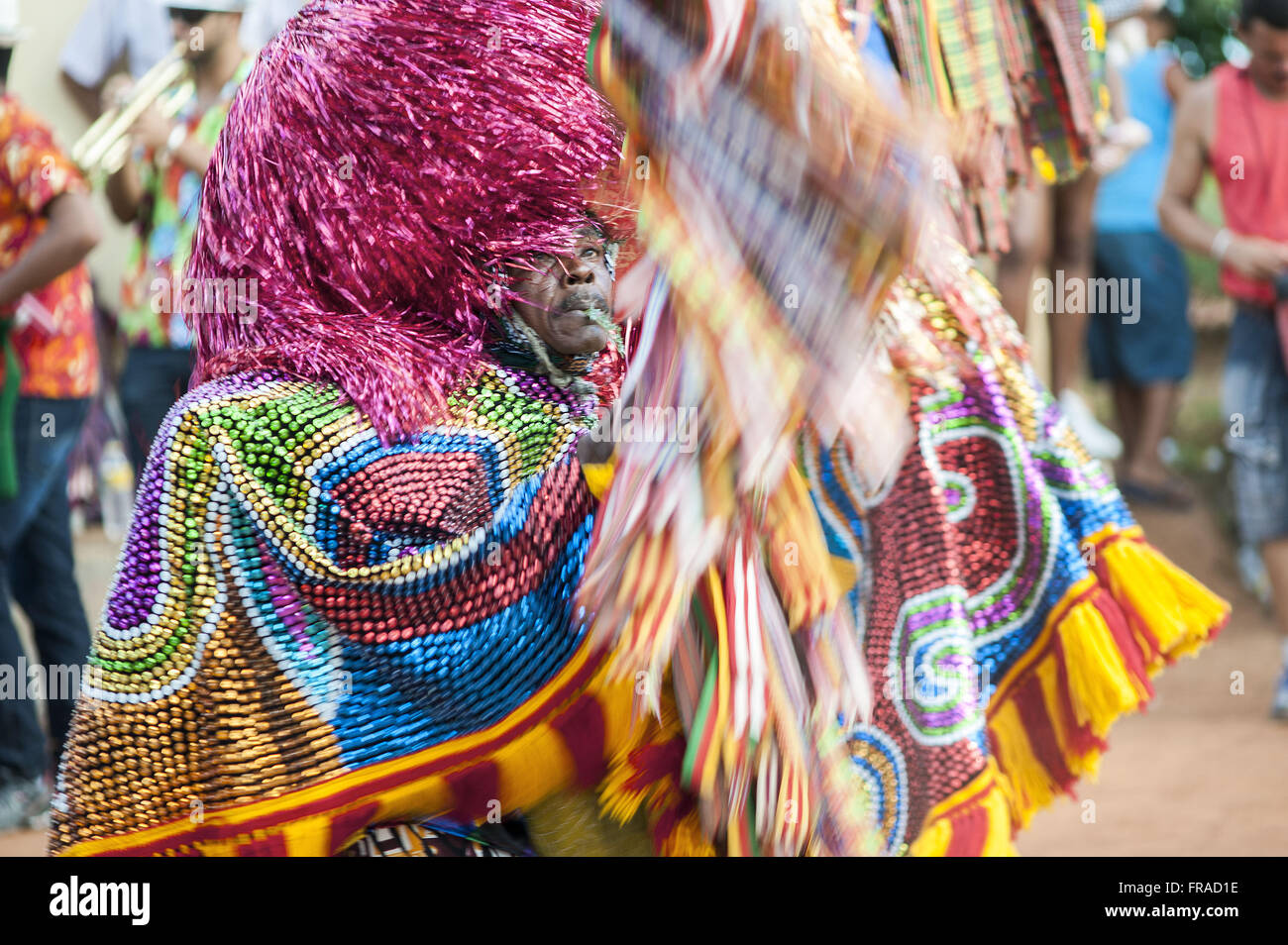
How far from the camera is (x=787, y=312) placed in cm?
142

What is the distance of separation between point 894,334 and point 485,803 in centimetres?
72

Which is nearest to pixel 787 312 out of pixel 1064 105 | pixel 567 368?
pixel 567 368

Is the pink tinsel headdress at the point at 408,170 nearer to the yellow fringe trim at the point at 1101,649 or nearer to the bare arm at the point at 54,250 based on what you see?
the yellow fringe trim at the point at 1101,649

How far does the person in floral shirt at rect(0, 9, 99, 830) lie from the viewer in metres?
3.69

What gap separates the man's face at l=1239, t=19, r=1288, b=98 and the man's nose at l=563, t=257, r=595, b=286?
3.51 m

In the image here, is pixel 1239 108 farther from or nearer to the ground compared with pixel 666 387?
nearer to the ground

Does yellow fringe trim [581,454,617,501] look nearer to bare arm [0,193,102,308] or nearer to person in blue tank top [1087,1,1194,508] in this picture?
A: bare arm [0,193,102,308]

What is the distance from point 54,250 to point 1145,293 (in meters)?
4.82

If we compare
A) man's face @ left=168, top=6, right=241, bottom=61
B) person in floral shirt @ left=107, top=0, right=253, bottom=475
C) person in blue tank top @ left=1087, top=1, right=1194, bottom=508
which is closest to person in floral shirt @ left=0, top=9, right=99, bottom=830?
person in floral shirt @ left=107, top=0, right=253, bottom=475

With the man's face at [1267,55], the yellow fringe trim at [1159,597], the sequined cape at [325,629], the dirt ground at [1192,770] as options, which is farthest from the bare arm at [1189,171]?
the sequined cape at [325,629]

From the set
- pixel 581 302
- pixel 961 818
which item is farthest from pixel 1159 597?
pixel 581 302

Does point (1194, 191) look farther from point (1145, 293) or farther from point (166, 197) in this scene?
point (166, 197)

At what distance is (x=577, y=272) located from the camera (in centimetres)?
172
